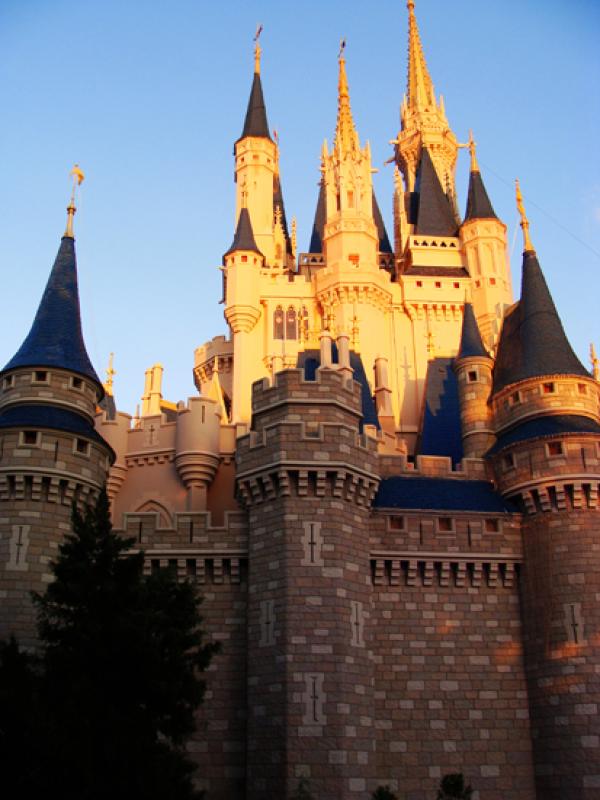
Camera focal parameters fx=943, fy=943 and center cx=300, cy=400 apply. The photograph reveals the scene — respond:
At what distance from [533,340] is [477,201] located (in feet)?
70.3

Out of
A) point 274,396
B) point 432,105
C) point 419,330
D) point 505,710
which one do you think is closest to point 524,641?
point 505,710

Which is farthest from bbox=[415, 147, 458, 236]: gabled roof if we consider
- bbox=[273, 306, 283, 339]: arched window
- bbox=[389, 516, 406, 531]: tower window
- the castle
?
bbox=[389, 516, 406, 531]: tower window

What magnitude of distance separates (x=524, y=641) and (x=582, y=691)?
6.47 ft

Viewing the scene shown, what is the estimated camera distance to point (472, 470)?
84.5 feet

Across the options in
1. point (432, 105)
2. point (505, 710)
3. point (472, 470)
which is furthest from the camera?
point (432, 105)

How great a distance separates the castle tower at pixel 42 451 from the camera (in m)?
21.4

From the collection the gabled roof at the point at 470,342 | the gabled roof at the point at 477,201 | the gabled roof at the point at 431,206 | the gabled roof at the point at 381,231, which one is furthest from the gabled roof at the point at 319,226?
the gabled roof at the point at 470,342

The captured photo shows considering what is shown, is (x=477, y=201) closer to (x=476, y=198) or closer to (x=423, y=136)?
(x=476, y=198)

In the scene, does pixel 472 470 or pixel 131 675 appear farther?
pixel 472 470

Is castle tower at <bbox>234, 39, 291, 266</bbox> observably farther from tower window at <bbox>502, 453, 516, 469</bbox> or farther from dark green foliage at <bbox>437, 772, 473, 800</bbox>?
dark green foliage at <bbox>437, 772, 473, 800</bbox>

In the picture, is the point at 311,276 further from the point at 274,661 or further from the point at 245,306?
the point at 274,661

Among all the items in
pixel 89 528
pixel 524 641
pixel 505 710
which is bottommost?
pixel 505 710

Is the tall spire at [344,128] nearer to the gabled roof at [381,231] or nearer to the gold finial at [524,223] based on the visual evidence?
the gabled roof at [381,231]

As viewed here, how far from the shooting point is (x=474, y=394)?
29.2 metres
